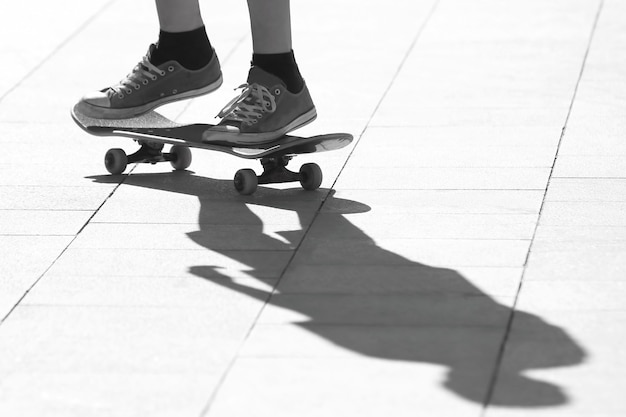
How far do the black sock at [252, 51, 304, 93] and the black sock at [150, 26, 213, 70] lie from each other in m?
0.34

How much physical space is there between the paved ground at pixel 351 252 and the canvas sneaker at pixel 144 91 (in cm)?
26

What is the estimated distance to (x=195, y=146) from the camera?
5156 mm

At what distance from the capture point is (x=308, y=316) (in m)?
3.81

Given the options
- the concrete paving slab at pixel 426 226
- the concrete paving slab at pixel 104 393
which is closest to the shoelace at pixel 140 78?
Answer: the concrete paving slab at pixel 426 226

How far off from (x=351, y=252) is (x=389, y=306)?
522 mm

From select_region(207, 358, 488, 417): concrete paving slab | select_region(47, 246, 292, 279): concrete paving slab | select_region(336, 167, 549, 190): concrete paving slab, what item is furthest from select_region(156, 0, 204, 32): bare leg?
select_region(207, 358, 488, 417): concrete paving slab

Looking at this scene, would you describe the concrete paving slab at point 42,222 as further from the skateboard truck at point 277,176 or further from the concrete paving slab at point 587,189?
the concrete paving slab at point 587,189

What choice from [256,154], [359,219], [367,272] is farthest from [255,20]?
[367,272]

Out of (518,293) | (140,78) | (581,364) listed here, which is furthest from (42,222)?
(581,364)

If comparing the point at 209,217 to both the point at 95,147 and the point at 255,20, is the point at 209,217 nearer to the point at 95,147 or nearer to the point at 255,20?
the point at 255,20

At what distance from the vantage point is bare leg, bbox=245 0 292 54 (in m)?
5.11

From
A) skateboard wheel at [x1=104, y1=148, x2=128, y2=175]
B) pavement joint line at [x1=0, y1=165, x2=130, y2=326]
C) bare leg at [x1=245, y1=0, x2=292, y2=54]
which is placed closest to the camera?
pavement joint line at [x1=0, y1=165, x2=130, y2=326]

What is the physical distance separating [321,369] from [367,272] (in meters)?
0.78

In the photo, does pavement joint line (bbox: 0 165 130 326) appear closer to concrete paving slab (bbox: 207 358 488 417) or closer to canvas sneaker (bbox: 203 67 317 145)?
canvas sneaker (bbox: 203 67 317 145)
